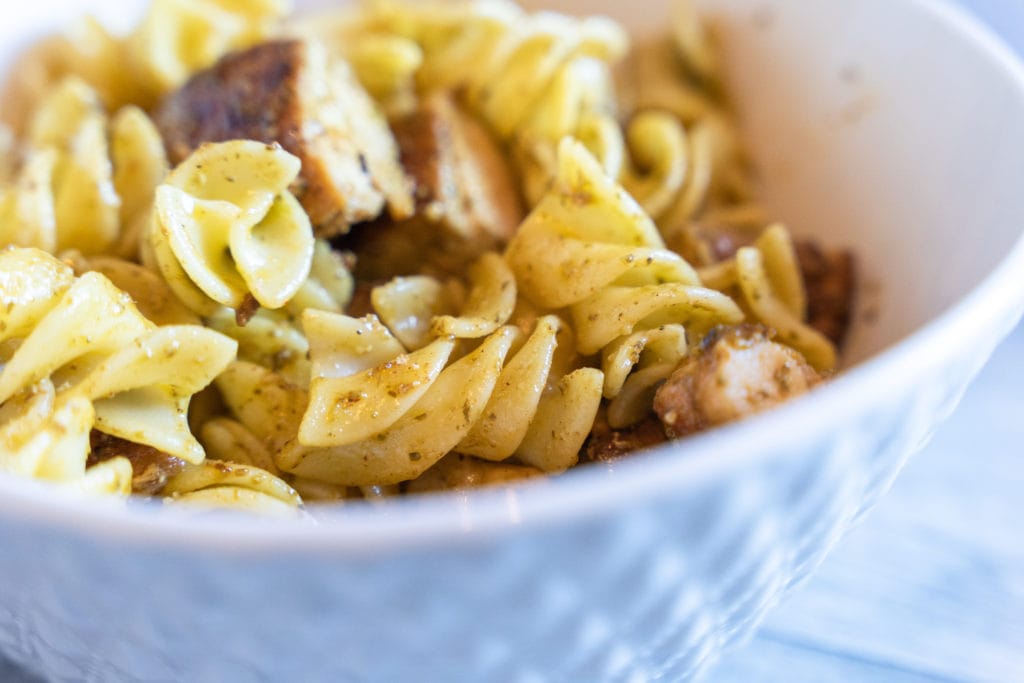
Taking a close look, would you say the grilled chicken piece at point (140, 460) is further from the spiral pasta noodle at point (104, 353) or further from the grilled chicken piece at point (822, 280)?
the grilled chicken piece at point (822, 280)

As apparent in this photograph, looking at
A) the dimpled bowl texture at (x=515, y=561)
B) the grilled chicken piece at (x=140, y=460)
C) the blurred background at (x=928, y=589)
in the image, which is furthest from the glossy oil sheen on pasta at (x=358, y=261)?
the blurred background at (x=928, y=589)

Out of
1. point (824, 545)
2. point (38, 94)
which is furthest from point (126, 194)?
point (824, 545)

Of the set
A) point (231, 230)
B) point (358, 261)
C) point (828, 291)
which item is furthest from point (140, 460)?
point (828, 291)

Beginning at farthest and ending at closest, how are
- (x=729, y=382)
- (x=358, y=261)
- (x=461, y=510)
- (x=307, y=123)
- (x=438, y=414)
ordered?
1. (x=358, y=261)
2. (x=307, y=123)
3. (x=438, y=414)
4. (x=729, y=382)
5. (x=461, y=510)

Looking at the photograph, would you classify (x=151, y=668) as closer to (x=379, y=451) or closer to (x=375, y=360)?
(x=379, y=451)

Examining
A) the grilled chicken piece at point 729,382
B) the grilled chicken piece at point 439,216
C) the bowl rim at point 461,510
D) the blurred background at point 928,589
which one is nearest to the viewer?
the bowl rim at point 461,510

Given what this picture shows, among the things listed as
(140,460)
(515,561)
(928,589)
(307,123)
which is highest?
(515,561)

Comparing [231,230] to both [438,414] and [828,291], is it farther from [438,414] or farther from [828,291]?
[828,291]
